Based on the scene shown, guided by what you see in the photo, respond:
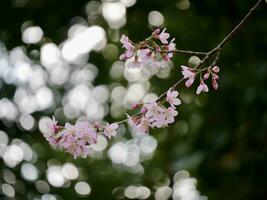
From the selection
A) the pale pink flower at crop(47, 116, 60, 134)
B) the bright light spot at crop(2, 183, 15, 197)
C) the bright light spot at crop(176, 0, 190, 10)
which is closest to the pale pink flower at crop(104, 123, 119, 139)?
the pale pink flower at crop(47, 116, 60, 134)

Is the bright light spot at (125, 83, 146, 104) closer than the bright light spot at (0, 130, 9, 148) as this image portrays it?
No

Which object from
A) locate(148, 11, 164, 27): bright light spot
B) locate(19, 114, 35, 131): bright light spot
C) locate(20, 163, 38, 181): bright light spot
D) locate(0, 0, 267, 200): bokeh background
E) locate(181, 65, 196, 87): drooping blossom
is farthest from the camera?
locate(19, 114, 35, 131): bright light spot

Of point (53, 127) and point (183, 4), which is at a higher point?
point (183, 4)

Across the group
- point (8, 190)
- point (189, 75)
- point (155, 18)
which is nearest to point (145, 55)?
point (189, 75)

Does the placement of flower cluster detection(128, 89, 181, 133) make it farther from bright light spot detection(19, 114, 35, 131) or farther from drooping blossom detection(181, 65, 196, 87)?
bright light spot detection(19, 114, 35, 131)

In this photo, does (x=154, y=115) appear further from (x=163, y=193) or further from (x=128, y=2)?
(x=163, y=193)
